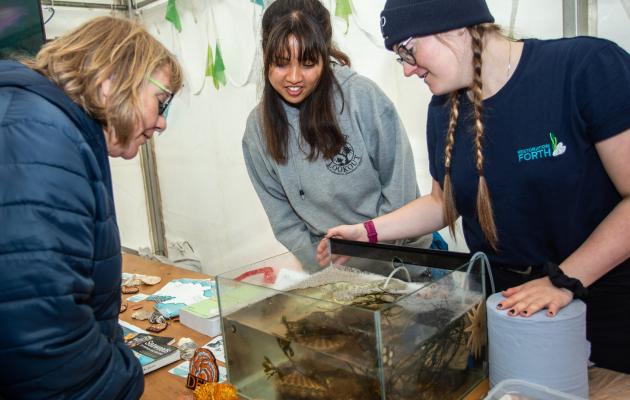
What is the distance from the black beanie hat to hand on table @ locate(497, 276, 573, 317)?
1.71 ft

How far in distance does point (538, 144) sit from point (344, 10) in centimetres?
140

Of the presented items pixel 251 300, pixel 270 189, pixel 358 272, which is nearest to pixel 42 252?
pixel 251 300

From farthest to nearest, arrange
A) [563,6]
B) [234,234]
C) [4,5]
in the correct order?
[234,234] → [4,5] → [563,6]

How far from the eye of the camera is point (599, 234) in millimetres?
937

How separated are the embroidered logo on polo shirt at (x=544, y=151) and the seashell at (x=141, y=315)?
123 centimetres

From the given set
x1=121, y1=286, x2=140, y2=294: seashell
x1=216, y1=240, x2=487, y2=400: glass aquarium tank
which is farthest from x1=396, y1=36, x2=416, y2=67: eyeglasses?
x1=121, y1=286, x2=140, y2=294: seashell

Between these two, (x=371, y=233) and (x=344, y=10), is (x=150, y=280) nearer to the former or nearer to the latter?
(x=371, y=233)

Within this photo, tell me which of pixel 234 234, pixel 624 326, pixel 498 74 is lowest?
pixel 234 234

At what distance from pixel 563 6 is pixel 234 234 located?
2169 mm

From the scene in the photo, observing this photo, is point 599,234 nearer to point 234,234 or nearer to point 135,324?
point 135,324

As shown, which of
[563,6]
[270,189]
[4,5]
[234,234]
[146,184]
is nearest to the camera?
[563,6]

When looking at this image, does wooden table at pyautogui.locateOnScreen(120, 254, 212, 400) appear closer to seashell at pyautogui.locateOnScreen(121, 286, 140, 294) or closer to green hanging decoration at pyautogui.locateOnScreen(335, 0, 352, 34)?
seashell at pyautogui.locateOnScreen(121, 286, 140, 294)

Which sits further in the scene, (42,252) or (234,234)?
(234,234)

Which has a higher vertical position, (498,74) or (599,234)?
(498,74)
